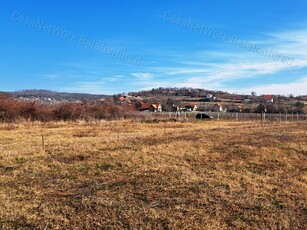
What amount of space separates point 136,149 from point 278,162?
496 cm

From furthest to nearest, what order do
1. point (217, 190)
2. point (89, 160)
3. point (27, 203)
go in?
point (89, 160)
point (217, 190)
point (27, 203)

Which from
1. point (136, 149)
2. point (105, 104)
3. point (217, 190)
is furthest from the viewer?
point (105, 104)

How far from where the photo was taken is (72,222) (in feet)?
18.4

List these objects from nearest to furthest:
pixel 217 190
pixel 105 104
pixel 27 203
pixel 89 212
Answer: pixel 89 212 → pixel 27 203 → pixel 217 190 → pixel 105 104

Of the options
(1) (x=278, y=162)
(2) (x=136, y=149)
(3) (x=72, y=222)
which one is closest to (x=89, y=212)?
(3) (x=72, y=222)

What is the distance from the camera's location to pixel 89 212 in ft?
19.8

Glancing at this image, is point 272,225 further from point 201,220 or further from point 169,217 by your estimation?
point 169,217

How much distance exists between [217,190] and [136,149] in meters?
5.10

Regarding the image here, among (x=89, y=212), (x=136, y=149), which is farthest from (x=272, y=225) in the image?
(x=136, y=149)

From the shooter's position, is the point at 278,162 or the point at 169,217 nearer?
the point at 169,217

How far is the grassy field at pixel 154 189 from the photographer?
5.75 m

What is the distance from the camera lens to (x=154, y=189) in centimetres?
746

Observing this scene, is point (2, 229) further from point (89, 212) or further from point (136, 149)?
point (136, 149)

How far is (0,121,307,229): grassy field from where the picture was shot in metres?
5.75
